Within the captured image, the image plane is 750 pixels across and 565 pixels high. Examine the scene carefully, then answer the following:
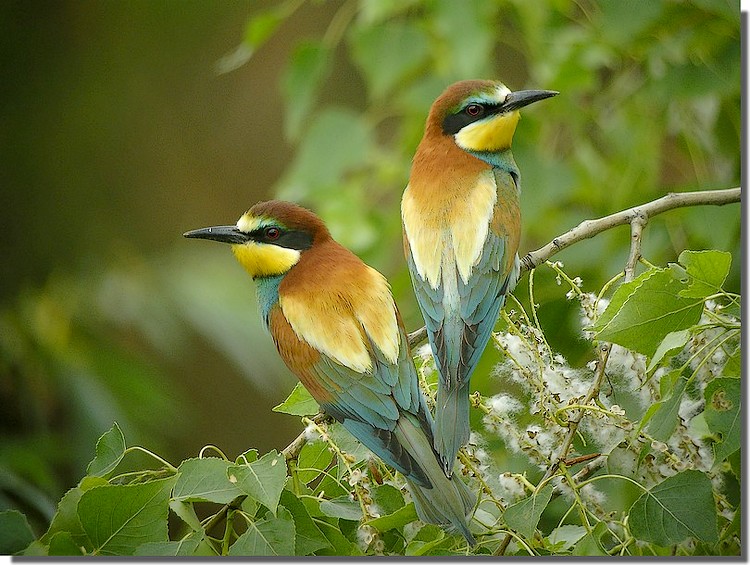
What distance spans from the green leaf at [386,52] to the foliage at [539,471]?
48 centimetres

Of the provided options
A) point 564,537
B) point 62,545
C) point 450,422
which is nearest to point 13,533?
point 62,545

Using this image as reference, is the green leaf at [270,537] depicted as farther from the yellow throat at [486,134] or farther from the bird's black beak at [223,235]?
the yellow throat at [486,134]

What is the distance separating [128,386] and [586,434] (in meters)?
0.66

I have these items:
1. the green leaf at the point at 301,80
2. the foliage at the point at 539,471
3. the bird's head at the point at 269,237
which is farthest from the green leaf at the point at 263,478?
the green leaf at the point at 301,80

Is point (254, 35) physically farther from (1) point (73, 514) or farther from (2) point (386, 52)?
(1) point (73, 514)

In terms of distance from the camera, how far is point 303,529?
91cm

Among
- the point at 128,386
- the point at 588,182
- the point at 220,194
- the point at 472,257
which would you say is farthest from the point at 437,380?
the point at 588,182

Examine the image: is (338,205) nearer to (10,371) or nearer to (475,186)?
(475,186)

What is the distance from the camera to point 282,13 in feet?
4.29

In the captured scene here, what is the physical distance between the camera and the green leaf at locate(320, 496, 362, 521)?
2.96 ft

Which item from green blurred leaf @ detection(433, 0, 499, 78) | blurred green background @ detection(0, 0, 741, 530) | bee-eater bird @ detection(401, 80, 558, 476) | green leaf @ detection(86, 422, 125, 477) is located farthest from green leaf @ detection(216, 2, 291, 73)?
green leaf @ detection(86, 422, 125, 477)

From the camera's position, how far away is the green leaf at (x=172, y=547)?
0.89 m

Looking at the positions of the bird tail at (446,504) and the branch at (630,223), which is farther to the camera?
the branch at (630,223)

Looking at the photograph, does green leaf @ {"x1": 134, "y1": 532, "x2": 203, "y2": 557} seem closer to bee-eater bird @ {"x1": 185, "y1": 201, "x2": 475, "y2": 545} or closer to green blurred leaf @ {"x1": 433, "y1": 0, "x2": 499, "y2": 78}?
bee-eater bird @ {"x1": 185, "y1": 201, "x2": 475, "y2": 545}
